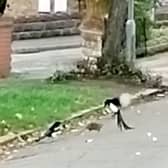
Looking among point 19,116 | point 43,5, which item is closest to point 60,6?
point 43,5

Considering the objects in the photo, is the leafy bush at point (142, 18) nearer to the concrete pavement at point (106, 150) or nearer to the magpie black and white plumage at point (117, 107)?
the magpie black and white plumage at point (117, 107)

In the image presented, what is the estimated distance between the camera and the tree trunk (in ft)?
51.3

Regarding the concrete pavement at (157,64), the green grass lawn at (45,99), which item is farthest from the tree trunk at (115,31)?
the concrete pavement at (157,64)

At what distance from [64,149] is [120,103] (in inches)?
107

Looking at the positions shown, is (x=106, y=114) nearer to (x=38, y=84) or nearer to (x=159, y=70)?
(x=38, y=84)

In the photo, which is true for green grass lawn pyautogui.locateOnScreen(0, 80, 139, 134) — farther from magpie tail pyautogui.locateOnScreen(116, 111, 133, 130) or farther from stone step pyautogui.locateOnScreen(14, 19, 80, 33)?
stone step pyautogui.locateOnScreen(14, 19, 80, 33)

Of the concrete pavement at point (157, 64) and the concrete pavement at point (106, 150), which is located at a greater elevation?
the concrete pavement at point (157, 64)

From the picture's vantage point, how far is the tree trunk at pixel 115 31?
15.6m

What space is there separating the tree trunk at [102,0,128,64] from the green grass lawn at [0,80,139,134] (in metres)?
0.92

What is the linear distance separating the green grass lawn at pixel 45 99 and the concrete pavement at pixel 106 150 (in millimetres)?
717

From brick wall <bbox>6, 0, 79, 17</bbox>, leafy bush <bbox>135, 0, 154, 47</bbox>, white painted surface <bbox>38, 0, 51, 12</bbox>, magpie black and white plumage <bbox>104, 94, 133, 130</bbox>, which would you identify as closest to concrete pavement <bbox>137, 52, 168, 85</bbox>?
leafy bush <bbox>135, 0, 154, 47</bbox>

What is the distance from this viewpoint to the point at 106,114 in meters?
12.2

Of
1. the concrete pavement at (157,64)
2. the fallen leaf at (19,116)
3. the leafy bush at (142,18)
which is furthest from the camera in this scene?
the leafy bush at (142,18)

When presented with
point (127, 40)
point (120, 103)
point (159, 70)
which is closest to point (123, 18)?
point (127, 40)
